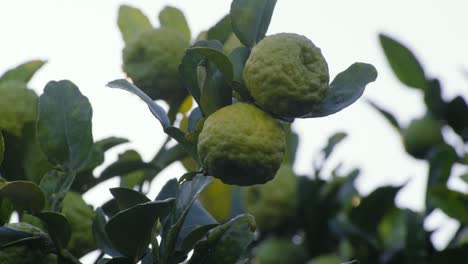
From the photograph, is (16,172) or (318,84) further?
(16,172)

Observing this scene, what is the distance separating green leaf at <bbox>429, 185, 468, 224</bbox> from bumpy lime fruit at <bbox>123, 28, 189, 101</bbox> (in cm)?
70

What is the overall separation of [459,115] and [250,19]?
4.28 feet

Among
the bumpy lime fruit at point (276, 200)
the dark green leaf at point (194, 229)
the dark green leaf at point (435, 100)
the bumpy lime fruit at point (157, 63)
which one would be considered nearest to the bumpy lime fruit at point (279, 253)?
the bumpy lime fruit at point (276, 200)

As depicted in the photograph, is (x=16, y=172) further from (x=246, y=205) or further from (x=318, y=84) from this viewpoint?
(x=246, y=205)

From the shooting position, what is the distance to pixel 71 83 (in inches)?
47.3

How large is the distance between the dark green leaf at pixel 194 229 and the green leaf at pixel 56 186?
17 centimetres

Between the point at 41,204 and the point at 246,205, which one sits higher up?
the point at 41,204

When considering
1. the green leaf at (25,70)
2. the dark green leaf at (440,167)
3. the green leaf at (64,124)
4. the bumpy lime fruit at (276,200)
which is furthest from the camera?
the bumpy lime fruit at (276,200)

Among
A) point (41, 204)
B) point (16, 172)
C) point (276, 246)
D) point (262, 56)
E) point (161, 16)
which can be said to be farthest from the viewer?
point (276, 246)

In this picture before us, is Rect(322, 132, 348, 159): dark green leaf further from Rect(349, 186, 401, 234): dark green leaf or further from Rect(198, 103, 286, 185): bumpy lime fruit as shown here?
Rect(198, 103, 286, 185): bumpy lime fruit

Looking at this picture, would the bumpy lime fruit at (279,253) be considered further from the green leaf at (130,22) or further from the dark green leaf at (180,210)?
the dark green leaf at (180,210)

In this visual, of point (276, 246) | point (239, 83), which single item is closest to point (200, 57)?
point (239, 83)

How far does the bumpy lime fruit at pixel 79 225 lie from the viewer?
125 centimetres

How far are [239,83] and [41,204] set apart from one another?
0.31m
